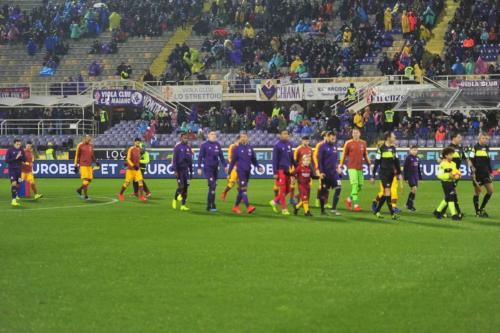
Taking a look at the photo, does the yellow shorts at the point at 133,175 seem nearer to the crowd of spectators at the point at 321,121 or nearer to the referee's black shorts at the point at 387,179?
the referee's black shorts at the point at 387,179

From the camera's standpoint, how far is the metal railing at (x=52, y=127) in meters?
49.6

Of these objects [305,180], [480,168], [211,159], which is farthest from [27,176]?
[480,168]

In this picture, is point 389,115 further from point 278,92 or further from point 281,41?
point 281,41

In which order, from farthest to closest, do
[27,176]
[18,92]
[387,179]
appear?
[18,92], [27,176], [387,179]

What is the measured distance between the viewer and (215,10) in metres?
55.4

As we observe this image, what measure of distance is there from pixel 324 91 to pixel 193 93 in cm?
752

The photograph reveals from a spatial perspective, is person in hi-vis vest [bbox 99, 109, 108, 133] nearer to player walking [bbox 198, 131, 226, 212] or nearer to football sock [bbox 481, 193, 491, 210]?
player walking [bbox 198, 131, 226, 212]

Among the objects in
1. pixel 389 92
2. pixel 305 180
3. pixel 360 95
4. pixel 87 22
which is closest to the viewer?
pixel 305 180

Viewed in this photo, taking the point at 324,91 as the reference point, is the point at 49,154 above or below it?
below

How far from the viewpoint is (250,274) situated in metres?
11.7

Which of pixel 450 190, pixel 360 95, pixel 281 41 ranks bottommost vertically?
pixel 450 190

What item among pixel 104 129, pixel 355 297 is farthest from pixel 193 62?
pixel 355 297

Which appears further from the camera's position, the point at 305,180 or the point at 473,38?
the point at 473,38

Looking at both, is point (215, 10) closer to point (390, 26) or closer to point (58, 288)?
A: point (390, 26)
